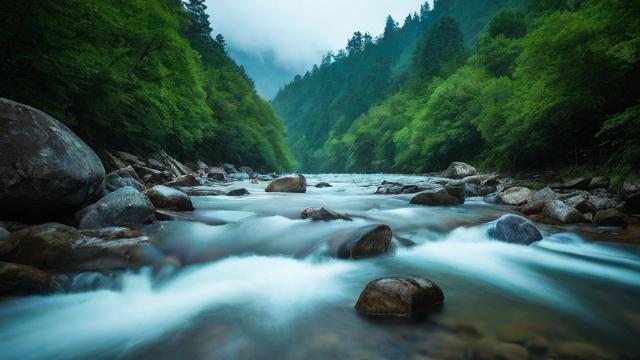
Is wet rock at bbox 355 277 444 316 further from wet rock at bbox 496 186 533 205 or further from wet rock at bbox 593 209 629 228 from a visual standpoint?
wet rock at bbox 496 186 533 205

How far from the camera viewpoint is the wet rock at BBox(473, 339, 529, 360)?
6.50 ft

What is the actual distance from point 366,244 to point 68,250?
11.6 feet

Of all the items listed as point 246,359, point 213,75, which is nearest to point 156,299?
point 246,359

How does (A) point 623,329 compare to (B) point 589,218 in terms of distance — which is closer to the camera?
(A) point 623,329

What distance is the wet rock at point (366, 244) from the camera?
4.30 meters

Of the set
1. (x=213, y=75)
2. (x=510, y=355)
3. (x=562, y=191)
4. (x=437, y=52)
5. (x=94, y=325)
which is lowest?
(x=94, y=325)

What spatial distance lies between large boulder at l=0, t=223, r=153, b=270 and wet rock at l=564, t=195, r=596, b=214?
8377mm

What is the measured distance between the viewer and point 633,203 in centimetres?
649

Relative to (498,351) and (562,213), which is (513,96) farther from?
(498,351)

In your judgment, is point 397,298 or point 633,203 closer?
point 397,298

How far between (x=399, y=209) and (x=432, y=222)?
58.9 inches

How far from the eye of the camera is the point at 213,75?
33.6m

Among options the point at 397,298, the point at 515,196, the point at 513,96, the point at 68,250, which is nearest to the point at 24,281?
the point at 68,250

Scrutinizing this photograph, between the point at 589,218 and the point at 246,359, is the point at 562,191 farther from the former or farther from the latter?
the point at 246,359
